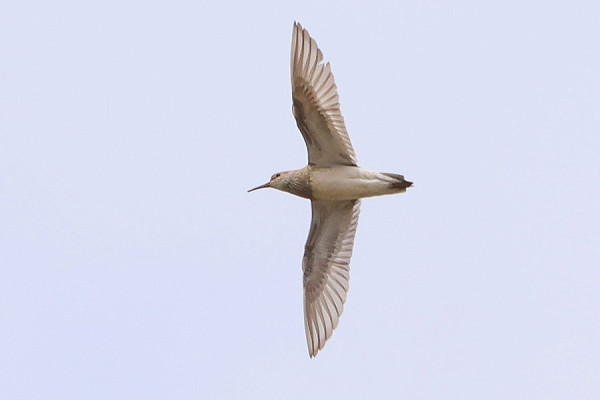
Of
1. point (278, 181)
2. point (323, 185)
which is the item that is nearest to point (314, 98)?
point (323, 185)

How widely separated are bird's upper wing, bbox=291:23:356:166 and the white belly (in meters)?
0.28

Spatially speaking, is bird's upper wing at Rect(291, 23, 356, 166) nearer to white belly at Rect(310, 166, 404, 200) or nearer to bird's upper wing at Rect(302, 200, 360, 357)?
white belly at Rect(310, 166, 404, 200)

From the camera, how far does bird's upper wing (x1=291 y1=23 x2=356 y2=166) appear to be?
701 inches

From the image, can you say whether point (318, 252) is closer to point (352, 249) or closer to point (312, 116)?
point (352, 249)

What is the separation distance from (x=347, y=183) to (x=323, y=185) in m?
0.35

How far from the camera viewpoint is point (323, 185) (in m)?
18.2

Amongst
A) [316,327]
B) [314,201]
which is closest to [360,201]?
[314,201]

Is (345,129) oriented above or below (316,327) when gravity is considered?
above

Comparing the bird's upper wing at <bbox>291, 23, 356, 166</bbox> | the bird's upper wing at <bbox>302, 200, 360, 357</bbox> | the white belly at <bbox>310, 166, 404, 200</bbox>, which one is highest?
the bird's upper wing at <bbox>291, 23, 356, 166</bbox>

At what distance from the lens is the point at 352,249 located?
19062mm

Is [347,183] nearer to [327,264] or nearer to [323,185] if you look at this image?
[323,185]

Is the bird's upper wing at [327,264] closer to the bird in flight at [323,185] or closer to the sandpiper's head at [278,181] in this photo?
the bird in flight at [323,185]

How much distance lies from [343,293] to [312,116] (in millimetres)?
2559

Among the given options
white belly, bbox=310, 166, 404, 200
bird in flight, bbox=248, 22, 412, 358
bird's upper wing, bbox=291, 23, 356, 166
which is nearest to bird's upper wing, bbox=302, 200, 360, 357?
bird in flight, bbox=248, 22, 412, 358
